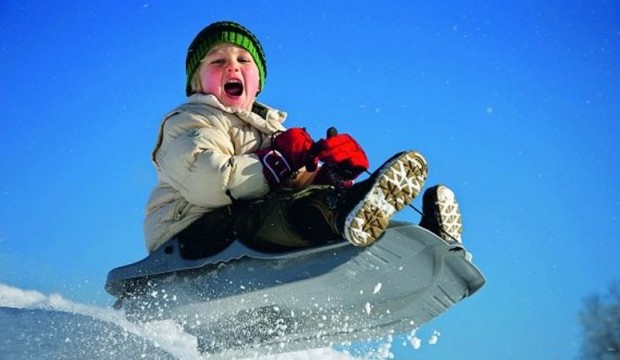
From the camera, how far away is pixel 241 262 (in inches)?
189

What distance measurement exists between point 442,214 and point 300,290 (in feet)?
3.88

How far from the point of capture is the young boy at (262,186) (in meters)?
4.17

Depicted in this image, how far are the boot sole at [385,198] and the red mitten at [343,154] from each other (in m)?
0.33

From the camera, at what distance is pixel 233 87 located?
555cm

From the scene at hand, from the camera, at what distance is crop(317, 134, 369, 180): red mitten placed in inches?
175

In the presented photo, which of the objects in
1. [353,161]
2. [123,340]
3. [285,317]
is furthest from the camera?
[123,340]

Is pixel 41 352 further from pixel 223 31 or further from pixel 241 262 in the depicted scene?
pixel 223 31

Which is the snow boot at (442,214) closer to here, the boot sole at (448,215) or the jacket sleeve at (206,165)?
the boot sole at (448,215)

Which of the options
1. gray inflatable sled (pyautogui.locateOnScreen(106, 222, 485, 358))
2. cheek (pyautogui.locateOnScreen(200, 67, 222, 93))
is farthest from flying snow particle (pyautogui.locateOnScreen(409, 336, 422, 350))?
cheek (pyautogui.locateOnScreen(200, 67, 222, 93))

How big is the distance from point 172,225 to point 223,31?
1.78 metres

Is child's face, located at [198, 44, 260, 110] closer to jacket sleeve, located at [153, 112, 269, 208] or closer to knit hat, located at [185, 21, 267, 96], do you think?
knit hat, located at [185, 21, 267, 96]

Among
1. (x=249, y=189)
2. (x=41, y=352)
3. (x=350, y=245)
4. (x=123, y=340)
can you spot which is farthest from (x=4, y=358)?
(x=350, y=245)

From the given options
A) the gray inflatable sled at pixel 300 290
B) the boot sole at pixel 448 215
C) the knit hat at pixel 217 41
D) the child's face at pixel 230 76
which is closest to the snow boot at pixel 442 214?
the boot sole at pixel 448 215

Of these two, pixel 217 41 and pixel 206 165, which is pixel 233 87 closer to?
pixel 217 41
